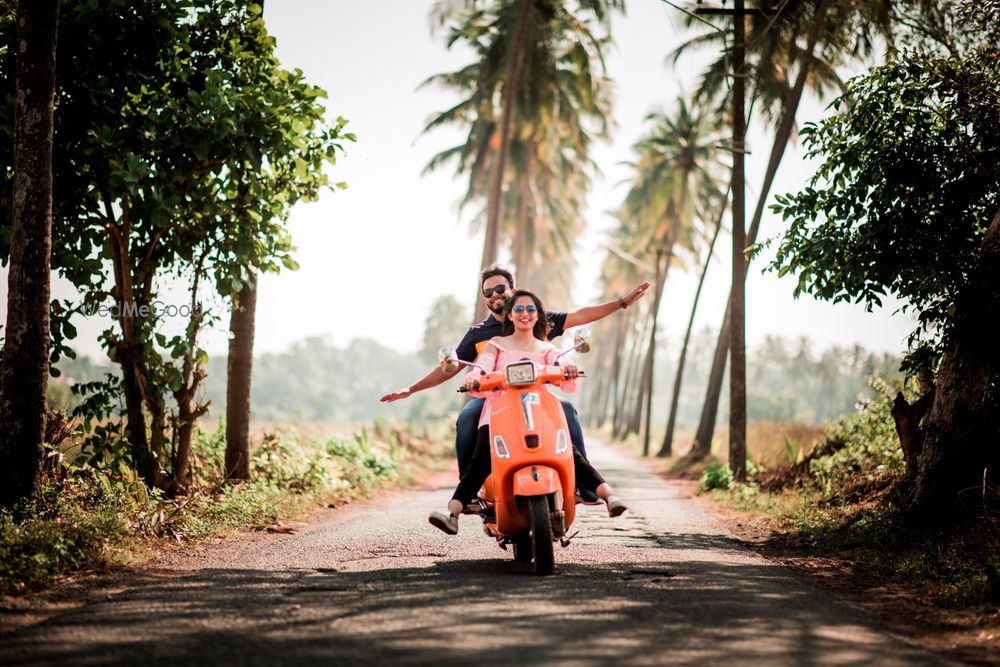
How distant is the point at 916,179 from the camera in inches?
327

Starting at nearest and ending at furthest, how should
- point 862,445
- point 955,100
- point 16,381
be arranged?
point 16,381 → point 955,100 → point 862,445

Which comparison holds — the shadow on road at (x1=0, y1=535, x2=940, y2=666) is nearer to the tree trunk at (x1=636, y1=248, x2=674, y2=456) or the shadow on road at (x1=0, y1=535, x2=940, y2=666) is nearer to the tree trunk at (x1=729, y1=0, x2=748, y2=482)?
the tree trunk at (x1=729, y1=0, x2=748, y2=482)

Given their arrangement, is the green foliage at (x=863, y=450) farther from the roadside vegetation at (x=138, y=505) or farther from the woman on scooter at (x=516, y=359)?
the roadside vegetation at (x=138, y=505)

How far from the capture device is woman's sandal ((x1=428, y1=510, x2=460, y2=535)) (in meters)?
5.41

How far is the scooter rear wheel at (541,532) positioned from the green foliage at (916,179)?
497 cm

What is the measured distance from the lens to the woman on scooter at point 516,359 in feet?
19.0

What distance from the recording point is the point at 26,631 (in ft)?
12.7

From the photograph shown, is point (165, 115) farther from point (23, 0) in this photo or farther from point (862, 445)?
point (862, 445)

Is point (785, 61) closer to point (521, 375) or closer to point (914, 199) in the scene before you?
point (914, 199)

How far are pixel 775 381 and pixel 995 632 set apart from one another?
166 meters

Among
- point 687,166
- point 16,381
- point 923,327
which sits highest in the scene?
point 687,166

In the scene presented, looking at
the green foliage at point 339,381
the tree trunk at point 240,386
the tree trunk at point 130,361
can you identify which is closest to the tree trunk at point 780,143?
the tree trunk at point 240,386

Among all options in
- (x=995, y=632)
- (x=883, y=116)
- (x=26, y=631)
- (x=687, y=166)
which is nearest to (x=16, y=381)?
(x=26, y=631)

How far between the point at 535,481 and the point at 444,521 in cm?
69
